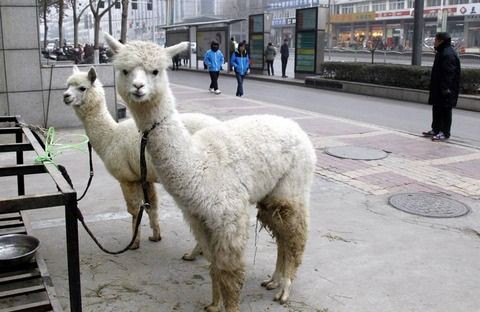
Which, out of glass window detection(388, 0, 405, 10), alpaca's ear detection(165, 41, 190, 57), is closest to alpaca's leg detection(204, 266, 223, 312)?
alpaca's ear detection(165, 41, 190, 57)

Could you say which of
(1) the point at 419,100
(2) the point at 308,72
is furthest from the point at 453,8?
(1) the point at 419,100

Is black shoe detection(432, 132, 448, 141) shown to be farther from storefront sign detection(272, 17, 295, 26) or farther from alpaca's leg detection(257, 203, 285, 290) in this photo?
storefront sign detection(272, 17, 295, 26)

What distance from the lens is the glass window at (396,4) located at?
4986 cm

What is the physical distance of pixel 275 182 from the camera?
3.43 metres

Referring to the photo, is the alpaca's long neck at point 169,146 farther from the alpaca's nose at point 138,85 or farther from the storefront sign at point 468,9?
the storefront sign at point 468,9

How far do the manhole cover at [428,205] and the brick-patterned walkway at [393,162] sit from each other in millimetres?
261

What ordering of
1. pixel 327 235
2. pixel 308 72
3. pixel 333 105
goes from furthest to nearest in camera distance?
pixel 308 72
pixel 333 105
pixel 327 235

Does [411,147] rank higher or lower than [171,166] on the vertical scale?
lower

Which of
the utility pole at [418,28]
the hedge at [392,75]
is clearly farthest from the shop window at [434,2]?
the utility pole at [418,28]

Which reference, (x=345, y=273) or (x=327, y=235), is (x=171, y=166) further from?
(x=327, y=235)

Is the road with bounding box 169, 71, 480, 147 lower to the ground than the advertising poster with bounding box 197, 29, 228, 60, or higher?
lower

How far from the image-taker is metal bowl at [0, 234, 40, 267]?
358 centimetres

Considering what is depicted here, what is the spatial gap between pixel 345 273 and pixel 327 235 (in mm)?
798

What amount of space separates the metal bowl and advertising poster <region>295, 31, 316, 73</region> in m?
18.1
